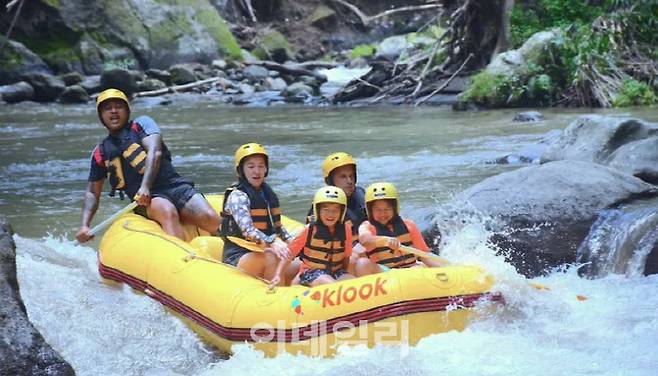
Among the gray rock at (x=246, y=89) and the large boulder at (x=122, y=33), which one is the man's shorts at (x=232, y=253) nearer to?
the gray rock at (x=246, y=89)

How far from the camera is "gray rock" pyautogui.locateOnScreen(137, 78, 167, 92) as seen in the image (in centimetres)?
1992

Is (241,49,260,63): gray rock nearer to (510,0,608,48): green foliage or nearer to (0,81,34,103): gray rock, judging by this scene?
(0,81,34,103): gray rock

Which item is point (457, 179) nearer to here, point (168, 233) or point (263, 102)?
point (168, 233)

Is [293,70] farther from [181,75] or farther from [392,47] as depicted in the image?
[392,47]

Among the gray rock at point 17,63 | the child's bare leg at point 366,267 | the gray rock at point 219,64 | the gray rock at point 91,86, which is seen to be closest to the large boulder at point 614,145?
the child's bare leg at point 366,267

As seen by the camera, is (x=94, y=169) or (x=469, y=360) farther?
(x=94, y=169)

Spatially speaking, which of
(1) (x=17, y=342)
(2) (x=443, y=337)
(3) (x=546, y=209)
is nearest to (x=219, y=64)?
(3) (x=546, y=209)

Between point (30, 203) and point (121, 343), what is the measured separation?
4.49m

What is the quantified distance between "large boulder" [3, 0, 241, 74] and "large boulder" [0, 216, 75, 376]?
731 inches

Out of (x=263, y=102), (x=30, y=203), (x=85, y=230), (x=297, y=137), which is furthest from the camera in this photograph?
(x=263, y=102)

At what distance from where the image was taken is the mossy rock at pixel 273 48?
26.3 m

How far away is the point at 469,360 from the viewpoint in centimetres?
401

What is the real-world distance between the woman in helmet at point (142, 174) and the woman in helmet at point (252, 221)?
2.90 ft

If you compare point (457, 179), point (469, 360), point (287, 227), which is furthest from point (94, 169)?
point (457, 179)
